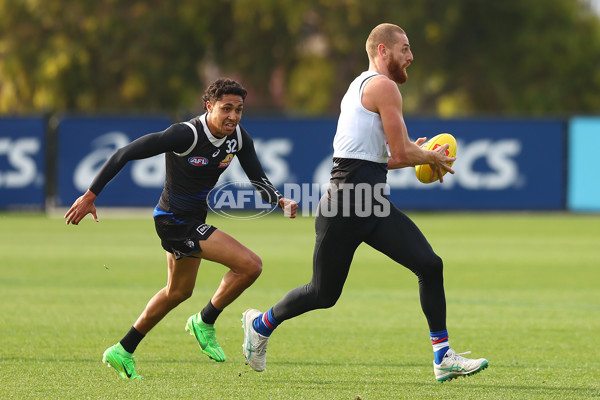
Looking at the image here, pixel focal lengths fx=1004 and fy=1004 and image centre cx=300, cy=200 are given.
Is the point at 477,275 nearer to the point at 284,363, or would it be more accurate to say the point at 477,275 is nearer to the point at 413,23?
the point at 284,363

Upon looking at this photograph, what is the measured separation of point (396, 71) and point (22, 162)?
61.4ft

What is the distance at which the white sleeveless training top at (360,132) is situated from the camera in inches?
263

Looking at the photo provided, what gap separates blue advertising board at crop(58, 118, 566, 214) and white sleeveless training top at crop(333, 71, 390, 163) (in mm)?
17181

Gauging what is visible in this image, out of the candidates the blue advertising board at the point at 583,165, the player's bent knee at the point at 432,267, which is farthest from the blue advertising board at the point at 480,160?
the player's bent knee at the point at 432,267

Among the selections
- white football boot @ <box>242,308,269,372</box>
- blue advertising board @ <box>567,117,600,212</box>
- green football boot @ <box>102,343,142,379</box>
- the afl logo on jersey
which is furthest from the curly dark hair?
blue advertising board @ <box>567,117,600,212</box>

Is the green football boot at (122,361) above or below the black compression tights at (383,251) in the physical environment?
below

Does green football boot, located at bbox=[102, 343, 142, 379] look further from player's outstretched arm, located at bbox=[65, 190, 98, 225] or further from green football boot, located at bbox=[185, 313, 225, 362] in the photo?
player's outstretched arm, located at bbox=[65, 190, 98, 225]

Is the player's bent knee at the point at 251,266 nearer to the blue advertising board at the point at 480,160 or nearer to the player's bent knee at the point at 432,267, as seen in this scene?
the player's bent knee at the point at 432,267

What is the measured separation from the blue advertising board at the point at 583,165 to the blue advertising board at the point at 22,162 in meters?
12.7

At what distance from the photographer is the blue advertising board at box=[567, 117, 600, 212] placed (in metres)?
23.9

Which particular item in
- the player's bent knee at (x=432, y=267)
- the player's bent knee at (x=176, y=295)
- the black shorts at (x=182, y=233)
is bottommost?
the player's bent knee at (x=176, y=295)

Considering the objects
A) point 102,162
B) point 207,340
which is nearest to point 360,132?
point 207,340

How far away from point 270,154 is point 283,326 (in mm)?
15000

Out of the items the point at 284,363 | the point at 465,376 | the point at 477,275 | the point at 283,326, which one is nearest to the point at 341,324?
the point at 283,326
